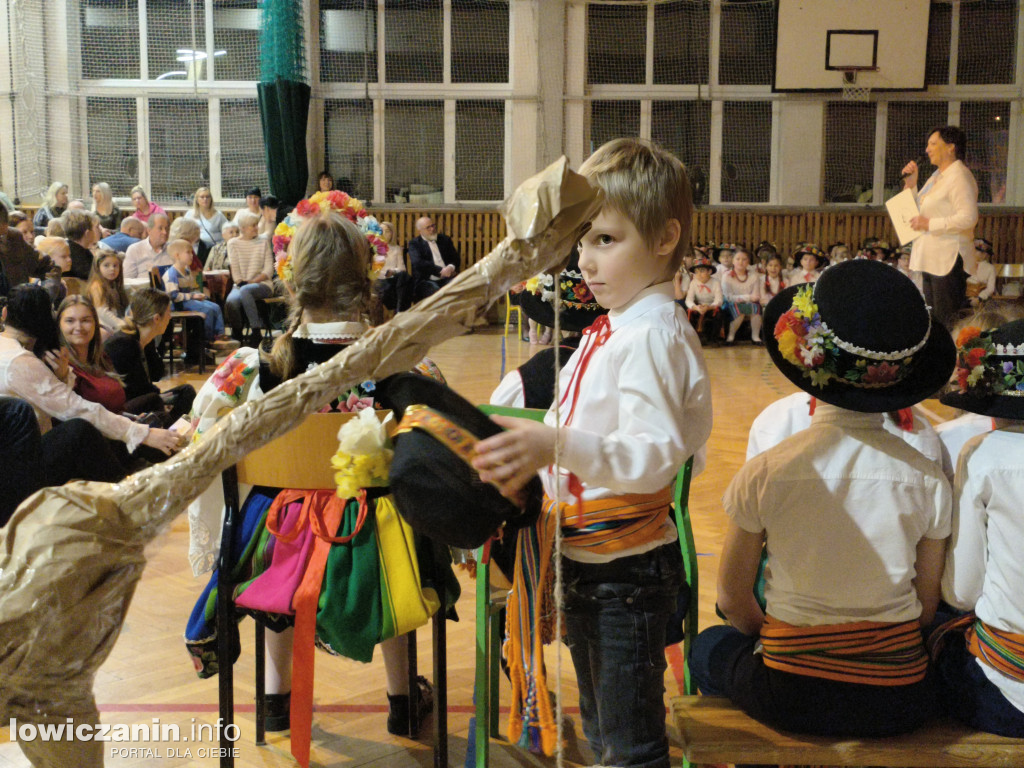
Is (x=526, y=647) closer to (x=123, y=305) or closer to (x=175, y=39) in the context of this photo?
(x=123, y=305)

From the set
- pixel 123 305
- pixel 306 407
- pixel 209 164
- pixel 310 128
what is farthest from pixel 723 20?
pixel 306 407

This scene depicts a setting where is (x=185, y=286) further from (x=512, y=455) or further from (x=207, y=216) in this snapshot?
(x=512, y=455)

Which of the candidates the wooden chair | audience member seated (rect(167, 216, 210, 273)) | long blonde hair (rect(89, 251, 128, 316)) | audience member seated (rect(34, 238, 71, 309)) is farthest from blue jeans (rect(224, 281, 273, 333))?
the wooden chair

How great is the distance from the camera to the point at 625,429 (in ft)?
4.86

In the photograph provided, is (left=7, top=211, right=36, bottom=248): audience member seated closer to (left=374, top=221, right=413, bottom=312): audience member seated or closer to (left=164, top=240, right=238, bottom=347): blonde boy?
(left=164, top=240, right=238, bottom=347): blonde boy

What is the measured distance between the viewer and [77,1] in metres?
13.9

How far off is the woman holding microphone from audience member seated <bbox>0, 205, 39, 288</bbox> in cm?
605

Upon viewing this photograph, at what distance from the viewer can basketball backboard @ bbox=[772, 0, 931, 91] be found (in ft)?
45.2

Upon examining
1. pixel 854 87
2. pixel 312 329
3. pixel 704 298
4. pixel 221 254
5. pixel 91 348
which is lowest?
pixel 704 298

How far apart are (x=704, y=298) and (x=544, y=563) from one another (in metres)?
10.2

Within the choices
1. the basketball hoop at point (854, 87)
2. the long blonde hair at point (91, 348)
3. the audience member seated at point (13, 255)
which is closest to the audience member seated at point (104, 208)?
the audience member seated at point (13, 255)

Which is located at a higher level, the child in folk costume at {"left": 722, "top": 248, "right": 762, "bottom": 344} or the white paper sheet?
the white paper sheet

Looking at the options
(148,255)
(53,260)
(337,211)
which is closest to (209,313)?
(148,255)

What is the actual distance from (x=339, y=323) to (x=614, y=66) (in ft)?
43.4
